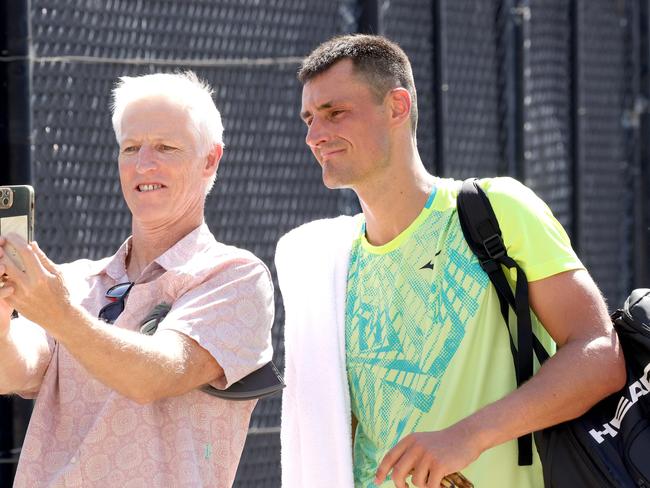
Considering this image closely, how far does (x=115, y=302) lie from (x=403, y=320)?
72 centimetres

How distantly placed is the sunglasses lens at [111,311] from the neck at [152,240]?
0.11m

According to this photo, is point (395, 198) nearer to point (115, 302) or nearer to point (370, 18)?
point (115, 302)

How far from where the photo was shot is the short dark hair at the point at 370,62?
10.9 ft

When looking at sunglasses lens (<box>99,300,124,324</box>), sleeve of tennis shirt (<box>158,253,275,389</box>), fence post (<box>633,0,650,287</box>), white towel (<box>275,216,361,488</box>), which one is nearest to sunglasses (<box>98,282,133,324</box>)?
sunglasses lens (<box>99,300,124,324</box>)

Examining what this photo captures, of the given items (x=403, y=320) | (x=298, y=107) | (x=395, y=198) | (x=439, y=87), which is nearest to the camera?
(x=403, y=320)

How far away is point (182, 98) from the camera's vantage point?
116 inches

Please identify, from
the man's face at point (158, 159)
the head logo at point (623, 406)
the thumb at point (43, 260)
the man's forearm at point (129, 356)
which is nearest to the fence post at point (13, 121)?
the man's face at point (158, 159)

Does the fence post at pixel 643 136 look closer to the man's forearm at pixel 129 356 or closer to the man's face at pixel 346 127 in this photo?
the man's face at pixel 346 127

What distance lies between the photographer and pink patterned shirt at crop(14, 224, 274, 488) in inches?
106

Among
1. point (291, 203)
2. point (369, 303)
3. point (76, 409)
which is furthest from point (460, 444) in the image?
point (291, 203)

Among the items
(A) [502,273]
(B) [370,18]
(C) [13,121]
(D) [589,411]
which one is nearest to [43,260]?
(A) [502,273]

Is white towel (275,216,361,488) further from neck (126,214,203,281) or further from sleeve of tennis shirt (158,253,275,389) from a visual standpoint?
neck (126,214,203,281)

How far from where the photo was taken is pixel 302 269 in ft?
11.3

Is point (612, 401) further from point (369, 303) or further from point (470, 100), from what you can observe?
point (470, 100)
